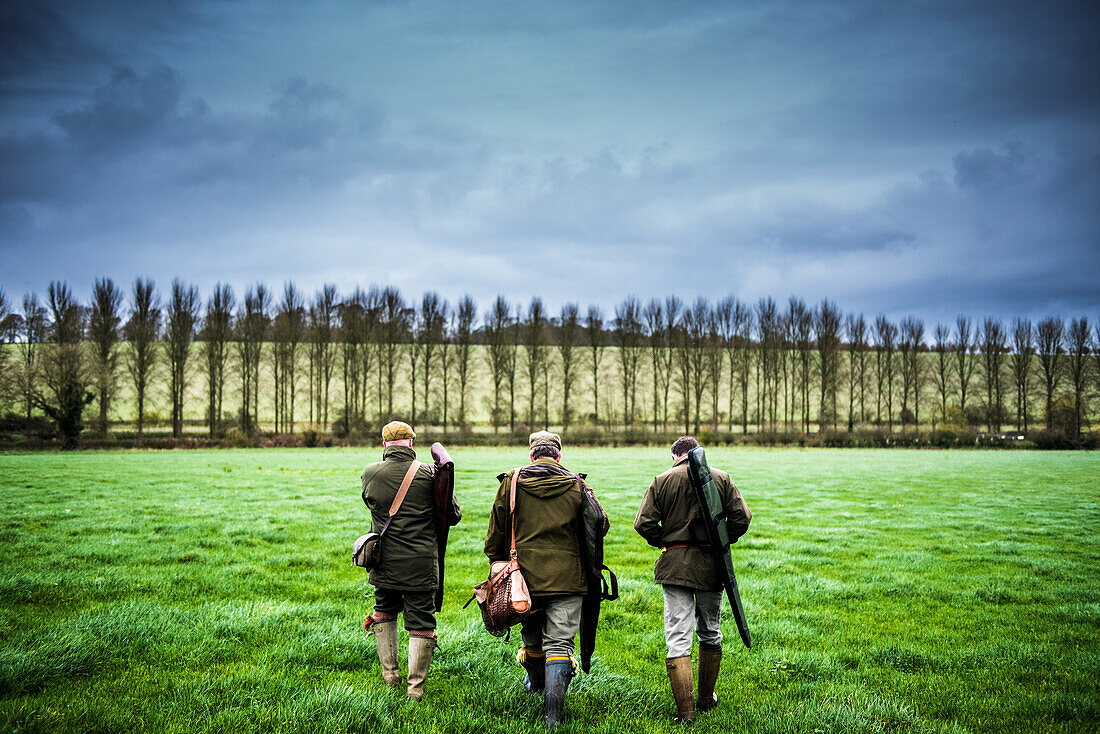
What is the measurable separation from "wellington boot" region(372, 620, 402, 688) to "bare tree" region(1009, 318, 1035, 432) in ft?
333

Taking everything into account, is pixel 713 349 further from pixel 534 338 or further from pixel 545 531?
pixel 545 531

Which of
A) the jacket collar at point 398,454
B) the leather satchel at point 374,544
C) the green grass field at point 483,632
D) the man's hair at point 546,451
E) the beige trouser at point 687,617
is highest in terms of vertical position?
the man's hair at point 546,451

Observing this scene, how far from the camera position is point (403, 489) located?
5875 millimetres

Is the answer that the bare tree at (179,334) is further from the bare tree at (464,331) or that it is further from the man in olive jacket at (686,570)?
the man in olive jacket at (686,570)

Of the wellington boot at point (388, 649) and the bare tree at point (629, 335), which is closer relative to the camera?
the wellington boot at point (388, 649)

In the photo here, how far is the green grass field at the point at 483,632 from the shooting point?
17.3 ft

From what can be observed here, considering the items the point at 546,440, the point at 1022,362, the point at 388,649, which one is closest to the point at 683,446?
the point at 546,440

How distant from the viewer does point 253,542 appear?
12656mm

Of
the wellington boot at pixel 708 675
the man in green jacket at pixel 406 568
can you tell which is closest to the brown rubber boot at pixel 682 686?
the wellington boot at pixel 708 675

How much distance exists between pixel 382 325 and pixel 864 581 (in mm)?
69615

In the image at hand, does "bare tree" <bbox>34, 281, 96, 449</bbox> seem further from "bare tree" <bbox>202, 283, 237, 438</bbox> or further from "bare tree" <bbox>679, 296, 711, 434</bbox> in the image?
"bare tree" <bbox>679, 296, 711, 434</bbox>

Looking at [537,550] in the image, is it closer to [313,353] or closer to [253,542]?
[253,542]

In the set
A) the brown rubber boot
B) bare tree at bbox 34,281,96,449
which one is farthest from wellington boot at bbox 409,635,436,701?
bare tree at bbox 34,281,96,449

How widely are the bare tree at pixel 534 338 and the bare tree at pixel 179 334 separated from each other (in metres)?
38.2
